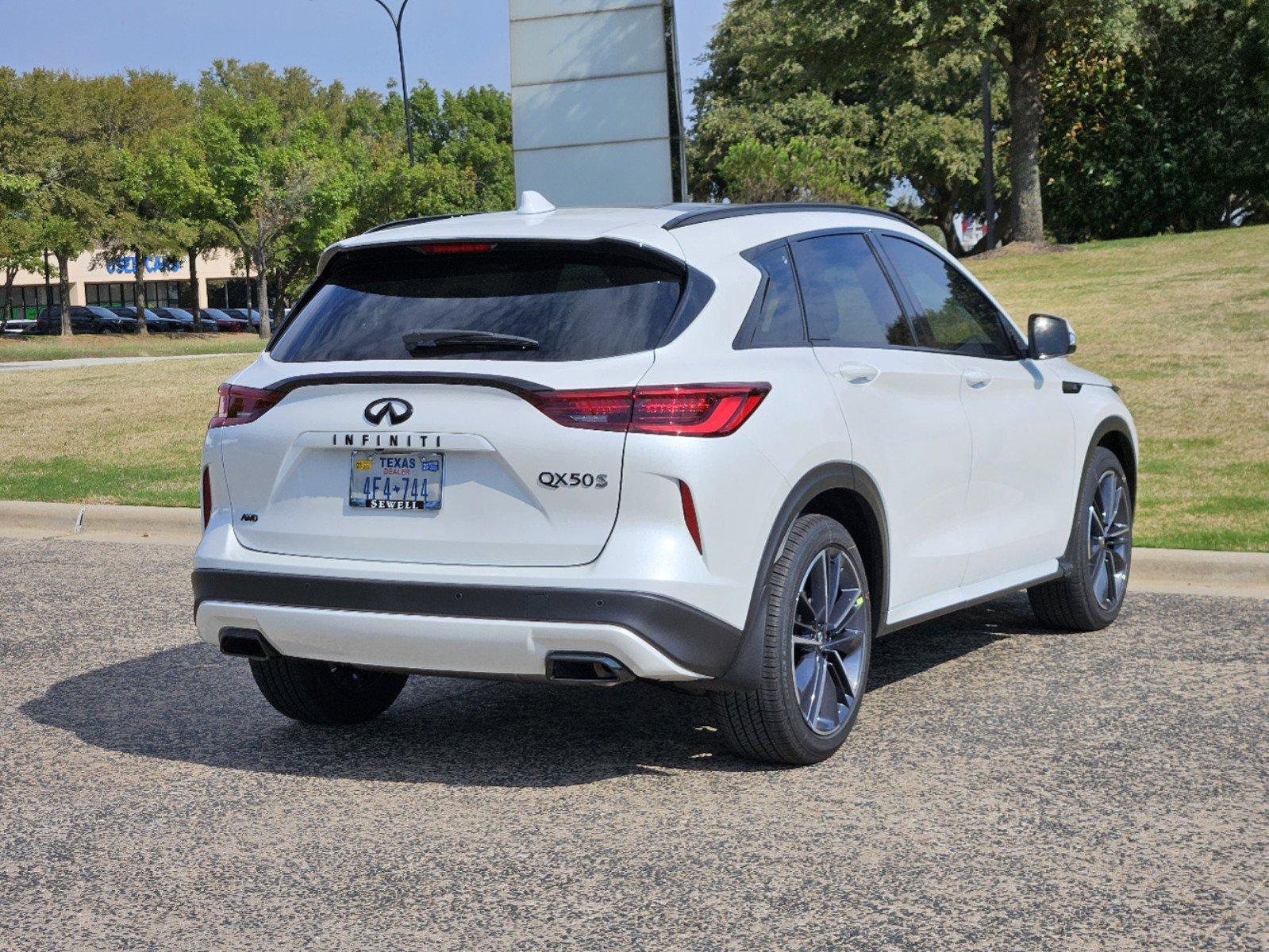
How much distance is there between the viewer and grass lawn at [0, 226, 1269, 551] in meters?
10.9

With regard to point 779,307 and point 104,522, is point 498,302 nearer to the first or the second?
point 779,307

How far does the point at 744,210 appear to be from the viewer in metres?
5.36

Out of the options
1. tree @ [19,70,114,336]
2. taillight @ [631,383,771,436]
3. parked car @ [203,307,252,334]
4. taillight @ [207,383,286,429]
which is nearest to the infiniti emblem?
taillight @ [207,383,286,429]

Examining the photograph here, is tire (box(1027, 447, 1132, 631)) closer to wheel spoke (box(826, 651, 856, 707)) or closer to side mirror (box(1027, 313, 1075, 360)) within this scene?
side mirror (box(1027, 313, 1075, 360))

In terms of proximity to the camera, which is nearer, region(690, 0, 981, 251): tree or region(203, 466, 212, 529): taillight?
region(203, 466, 212, 529): taillight

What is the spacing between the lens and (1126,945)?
354 cm

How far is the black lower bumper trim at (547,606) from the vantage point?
4.45m

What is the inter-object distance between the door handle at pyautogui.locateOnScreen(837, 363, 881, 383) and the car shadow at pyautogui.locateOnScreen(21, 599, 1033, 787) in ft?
4.31

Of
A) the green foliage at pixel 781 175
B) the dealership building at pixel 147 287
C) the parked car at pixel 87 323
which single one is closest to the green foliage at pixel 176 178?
the parked car at pixel 87 323

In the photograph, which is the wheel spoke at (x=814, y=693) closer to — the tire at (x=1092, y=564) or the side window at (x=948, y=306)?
the side window at (x=948, y=306)

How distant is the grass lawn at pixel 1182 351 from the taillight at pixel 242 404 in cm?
561

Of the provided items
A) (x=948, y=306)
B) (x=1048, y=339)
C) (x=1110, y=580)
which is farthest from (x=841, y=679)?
(x=1110, y=580)

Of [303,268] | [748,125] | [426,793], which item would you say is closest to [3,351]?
[748,125]

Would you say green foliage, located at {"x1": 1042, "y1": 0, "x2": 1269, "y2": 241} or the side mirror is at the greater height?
green foliage, located at {"x1": 1042, "y1": 0, "x2": 1269, "y2": 241}
